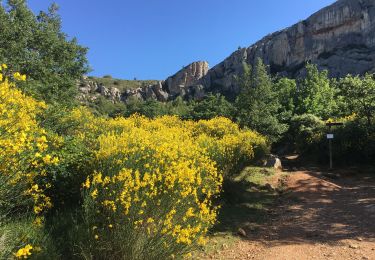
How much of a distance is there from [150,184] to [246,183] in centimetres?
835

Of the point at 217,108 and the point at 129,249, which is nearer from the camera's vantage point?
the point at 129,249

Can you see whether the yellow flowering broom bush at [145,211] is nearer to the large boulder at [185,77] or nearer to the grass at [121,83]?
the large boulder at [185,77]

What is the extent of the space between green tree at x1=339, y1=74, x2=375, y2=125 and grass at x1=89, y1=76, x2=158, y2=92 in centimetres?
11430

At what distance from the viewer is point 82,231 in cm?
500

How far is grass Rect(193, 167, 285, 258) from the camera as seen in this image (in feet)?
24.4

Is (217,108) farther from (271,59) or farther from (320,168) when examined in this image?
(271,59)

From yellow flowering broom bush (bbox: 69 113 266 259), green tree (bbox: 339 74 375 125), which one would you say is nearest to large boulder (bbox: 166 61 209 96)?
green tree (bbox: 339 74 375 125)

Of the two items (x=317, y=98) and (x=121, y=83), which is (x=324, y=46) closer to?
(x=317, y=98)

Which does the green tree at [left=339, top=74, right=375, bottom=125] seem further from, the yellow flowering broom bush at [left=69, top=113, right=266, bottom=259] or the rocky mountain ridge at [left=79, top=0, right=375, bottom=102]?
the rocky mountain ridge at [left=79, top=0, right=375, bottom=102]

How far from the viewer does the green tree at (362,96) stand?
17.5 metres

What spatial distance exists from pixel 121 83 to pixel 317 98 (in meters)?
111

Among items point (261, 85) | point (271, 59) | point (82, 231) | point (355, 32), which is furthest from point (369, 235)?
point (271, 59)

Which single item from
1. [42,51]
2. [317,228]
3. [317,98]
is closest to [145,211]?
[317,228]

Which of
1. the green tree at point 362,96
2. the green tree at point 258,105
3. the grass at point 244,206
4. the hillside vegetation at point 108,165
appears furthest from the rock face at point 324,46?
the grass at point 244,206
